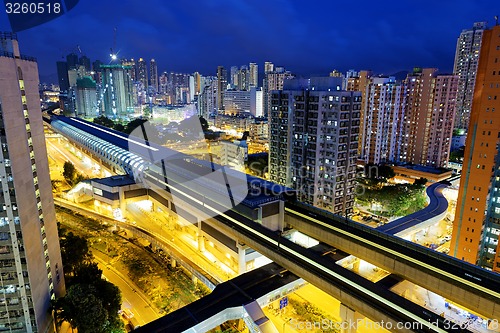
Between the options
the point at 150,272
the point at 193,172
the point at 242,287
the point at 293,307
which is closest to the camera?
the point at 242,287

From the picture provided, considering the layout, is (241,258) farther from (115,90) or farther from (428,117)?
(115,90)

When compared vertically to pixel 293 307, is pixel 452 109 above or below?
above

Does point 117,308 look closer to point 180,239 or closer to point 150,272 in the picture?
point 150,272

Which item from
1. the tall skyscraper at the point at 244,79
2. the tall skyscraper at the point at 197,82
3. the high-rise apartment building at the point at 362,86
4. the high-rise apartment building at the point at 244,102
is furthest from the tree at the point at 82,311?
the tall skyscraper at the point at 197,82

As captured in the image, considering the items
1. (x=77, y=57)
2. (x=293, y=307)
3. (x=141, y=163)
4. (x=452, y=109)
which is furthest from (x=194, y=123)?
(x=77, y=57)

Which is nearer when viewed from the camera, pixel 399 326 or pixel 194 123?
pixel 399 326

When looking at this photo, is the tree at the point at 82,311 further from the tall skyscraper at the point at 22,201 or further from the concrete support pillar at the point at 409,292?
the concrete support pillar at the point at 409,292
